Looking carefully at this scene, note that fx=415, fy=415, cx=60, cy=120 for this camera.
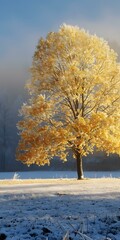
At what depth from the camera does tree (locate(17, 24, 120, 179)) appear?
2825 centimetres

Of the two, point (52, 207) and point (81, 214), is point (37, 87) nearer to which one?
point (52, 207)

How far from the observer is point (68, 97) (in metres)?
29.9

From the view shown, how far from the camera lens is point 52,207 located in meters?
12.7

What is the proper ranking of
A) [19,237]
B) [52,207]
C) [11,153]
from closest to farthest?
[19,237] → [52,207] → [11,153]

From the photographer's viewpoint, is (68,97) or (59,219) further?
(68,97)

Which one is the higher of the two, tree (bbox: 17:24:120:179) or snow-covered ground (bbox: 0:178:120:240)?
tree (bbox: 17:24:120:179)

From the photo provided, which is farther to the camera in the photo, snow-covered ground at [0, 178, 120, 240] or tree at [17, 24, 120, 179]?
tree at [17, 24, 120, 179]

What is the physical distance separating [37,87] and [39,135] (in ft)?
12.9

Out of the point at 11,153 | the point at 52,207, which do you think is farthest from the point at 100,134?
the point at 11,153

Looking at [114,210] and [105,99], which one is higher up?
[105,99]

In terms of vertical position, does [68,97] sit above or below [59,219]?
above

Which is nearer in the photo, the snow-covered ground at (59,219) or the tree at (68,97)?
the snow-covered ground at (59,219)

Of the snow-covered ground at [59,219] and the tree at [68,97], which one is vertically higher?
the tree at [68,97]

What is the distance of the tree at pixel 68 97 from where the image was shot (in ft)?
92.7
